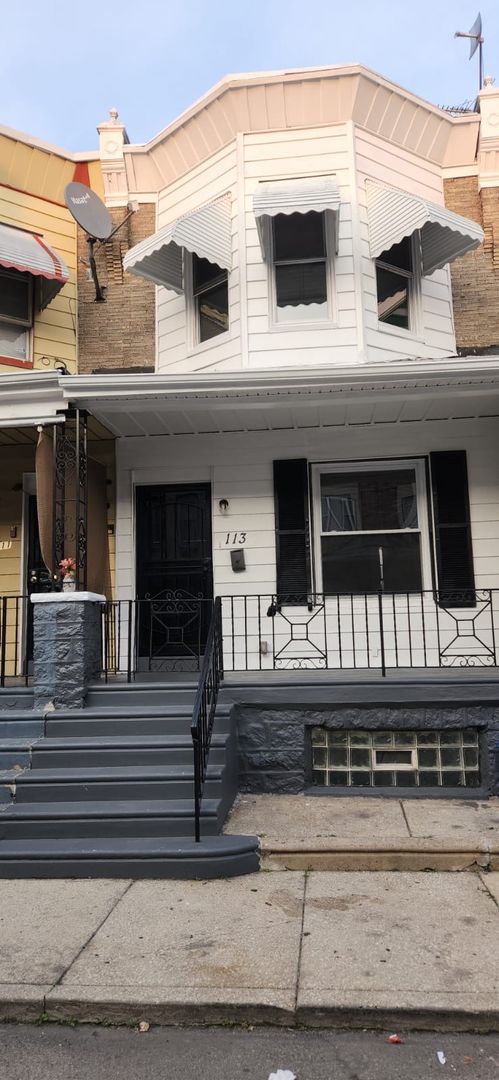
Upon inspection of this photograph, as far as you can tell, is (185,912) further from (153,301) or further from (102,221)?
(102,221)

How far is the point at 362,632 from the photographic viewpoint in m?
7.68

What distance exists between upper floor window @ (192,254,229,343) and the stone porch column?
374cm

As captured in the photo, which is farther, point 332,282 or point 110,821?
point 332,282

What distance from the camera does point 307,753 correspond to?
6.35m

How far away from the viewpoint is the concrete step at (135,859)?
467 centimetres

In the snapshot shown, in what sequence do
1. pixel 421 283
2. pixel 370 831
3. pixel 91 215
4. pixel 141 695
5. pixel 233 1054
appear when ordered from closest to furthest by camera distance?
pixel 233 1054 → pixel 370 831 → pixel 141 695 → pixel 421 283 → pixel 91 215

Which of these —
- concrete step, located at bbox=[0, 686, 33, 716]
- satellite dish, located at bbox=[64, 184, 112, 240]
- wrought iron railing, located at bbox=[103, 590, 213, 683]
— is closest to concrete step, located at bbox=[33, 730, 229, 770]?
concrete step, located at bbox=[0, 686, 33, 716]

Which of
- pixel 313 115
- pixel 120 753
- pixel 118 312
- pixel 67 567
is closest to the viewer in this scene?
pixel 120 753

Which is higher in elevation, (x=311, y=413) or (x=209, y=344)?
(x=209, y=344)

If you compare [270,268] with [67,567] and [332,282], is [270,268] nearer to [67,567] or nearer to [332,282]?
[332,282]

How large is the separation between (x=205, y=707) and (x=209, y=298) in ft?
17.3

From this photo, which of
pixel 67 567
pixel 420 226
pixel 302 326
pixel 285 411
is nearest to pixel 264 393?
pixel 285 411

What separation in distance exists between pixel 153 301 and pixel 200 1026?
7915 mm

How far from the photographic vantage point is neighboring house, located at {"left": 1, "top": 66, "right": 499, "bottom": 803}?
7.66m
